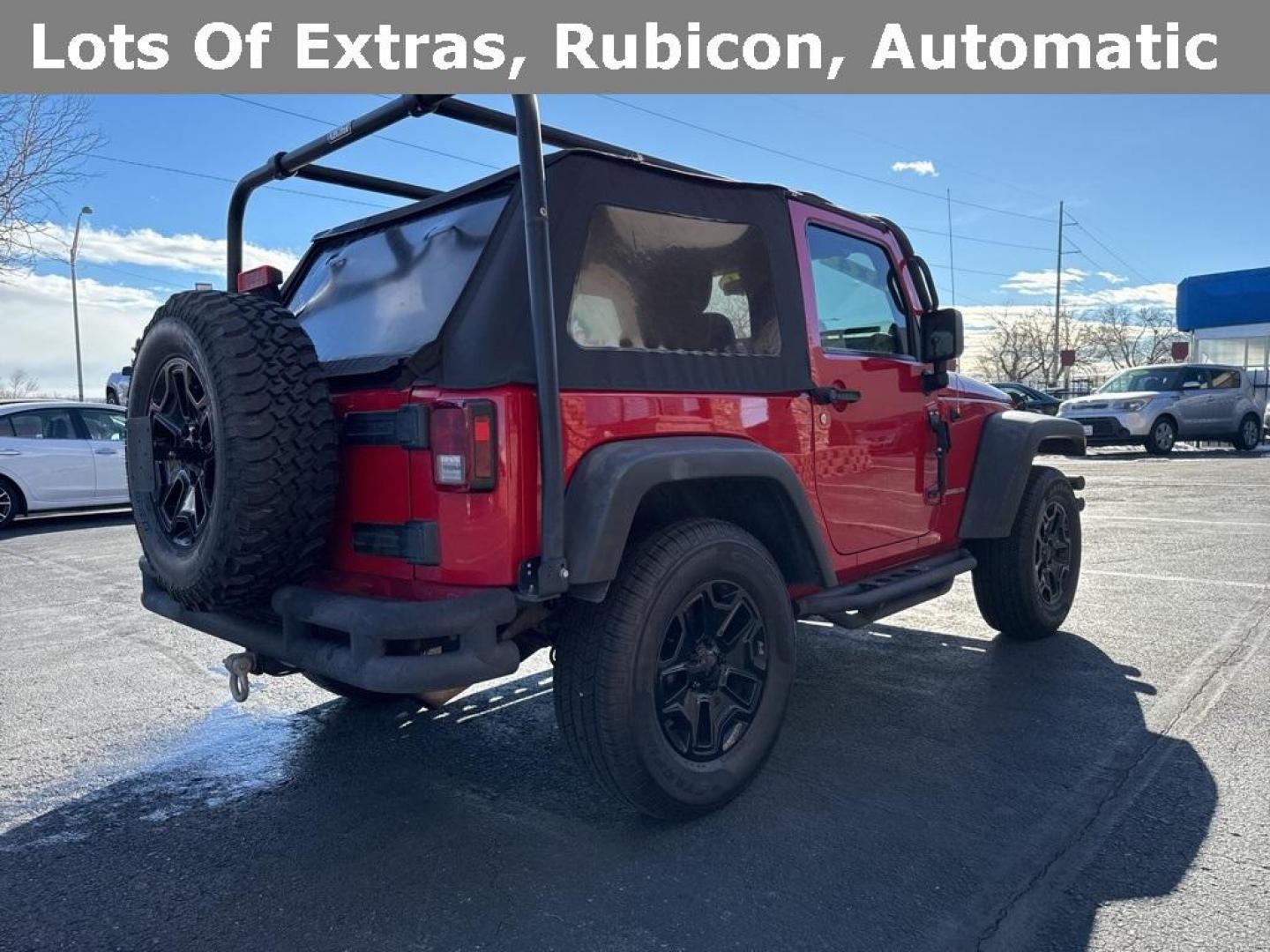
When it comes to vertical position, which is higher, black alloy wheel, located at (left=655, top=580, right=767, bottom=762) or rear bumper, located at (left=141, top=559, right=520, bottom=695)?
rear bumper, located at (left=141, top=559, right=520, bottom=695)

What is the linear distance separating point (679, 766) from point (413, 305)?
1.76 metres

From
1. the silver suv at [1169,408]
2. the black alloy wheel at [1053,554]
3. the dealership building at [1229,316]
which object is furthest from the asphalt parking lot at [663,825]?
the dealership building at [1229,316]

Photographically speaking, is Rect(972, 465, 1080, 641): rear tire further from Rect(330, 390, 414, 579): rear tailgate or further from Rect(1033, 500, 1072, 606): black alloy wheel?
Rect(330, 390, 414, 579): rear tailgate

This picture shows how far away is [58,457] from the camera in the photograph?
35.5 feet

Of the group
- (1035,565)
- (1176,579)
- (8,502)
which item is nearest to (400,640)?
(1035,565)

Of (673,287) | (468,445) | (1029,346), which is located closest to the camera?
(468,445)

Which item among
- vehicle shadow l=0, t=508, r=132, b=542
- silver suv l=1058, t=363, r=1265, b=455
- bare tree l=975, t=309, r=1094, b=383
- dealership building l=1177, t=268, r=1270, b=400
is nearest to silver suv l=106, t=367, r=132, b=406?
vehicle shadow l=0, t=508, r=132, b=542

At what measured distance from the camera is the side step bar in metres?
3.61

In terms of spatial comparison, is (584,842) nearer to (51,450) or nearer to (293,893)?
(293,893)

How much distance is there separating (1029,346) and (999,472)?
215 ft

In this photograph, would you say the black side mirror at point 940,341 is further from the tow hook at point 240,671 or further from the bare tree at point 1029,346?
the bare tree at point 1029,346

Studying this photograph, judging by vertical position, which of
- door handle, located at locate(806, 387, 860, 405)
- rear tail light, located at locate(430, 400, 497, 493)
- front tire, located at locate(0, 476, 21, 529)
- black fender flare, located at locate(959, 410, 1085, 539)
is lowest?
front tire, located at locate(0, 476, 21, 529)

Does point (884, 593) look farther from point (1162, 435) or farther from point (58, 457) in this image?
point (1162, 435)

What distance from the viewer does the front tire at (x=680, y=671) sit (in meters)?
2.70
